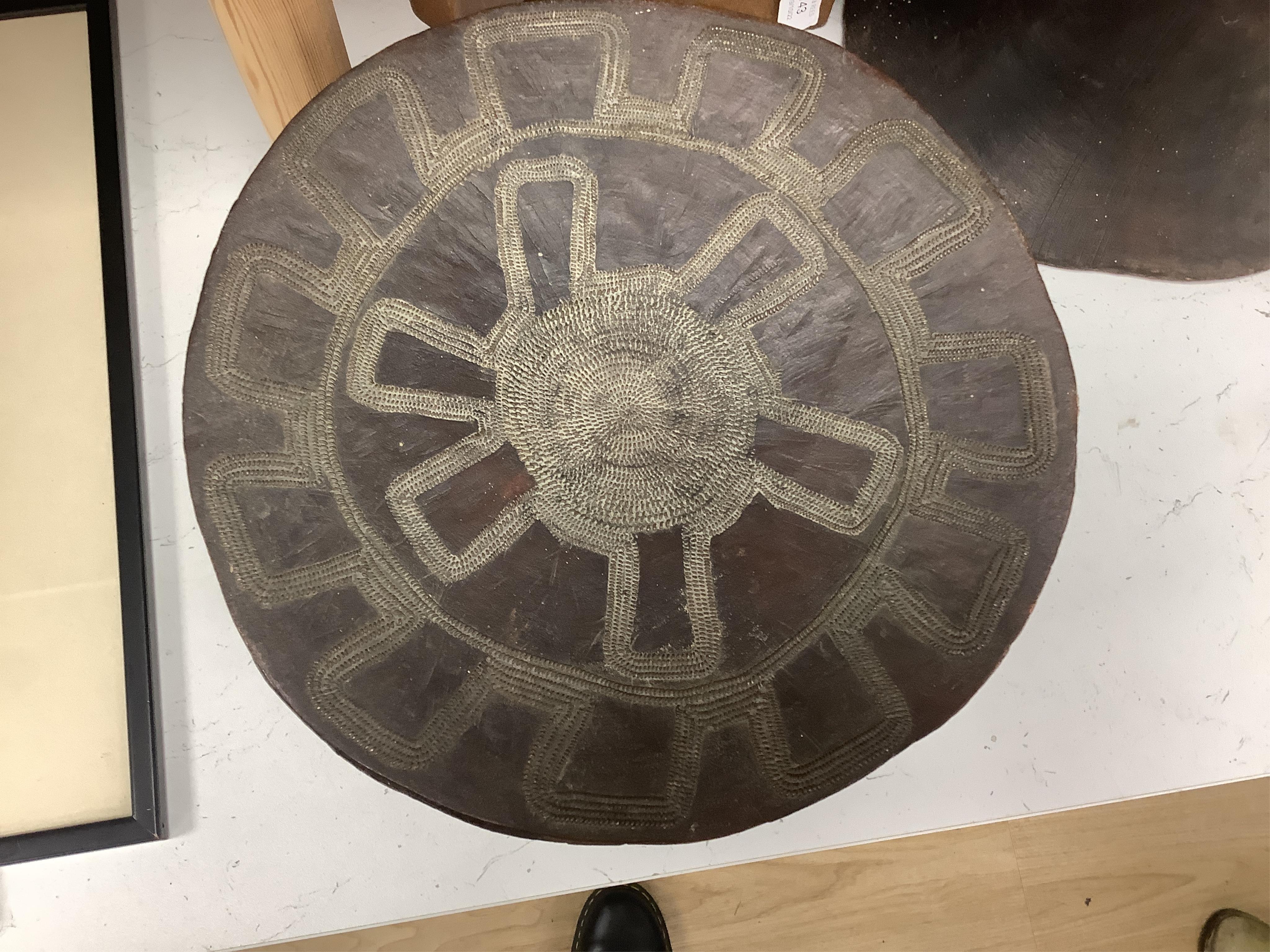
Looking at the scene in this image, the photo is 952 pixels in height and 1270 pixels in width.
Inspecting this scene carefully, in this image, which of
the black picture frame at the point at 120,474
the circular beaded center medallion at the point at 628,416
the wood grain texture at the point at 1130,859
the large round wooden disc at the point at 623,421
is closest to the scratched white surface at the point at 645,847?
the black picture frame at the point at 120,474

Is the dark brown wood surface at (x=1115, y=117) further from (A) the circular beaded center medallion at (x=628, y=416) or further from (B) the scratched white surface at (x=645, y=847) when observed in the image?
(A) the circular beaded center medallion at (x=628, y=416)

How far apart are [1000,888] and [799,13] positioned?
1.94 m

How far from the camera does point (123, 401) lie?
1.59 meters

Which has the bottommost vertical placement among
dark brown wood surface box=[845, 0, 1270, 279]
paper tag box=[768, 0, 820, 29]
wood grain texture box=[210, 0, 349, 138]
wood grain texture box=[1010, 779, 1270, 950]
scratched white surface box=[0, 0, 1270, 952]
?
wood grain texture box=[1010, 779, 1270, 950]

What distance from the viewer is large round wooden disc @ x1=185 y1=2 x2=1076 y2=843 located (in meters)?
1.25

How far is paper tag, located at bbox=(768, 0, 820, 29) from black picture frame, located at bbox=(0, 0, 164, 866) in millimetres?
1354

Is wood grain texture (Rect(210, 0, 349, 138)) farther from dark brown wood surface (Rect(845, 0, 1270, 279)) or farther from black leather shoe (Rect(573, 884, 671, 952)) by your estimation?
black leather shoe (Rect(573, 884, 671, 952))

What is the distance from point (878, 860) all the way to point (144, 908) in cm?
147

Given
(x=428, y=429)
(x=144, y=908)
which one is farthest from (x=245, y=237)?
(x=144, y=908)

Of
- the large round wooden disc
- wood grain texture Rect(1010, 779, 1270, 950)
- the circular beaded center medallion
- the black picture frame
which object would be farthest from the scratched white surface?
the circular beaded center medallion

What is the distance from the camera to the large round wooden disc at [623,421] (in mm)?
1254

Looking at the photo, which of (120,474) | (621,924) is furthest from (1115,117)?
(120,474)

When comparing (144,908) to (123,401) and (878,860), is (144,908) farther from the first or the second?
(878,860)

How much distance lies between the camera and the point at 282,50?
1.36m
